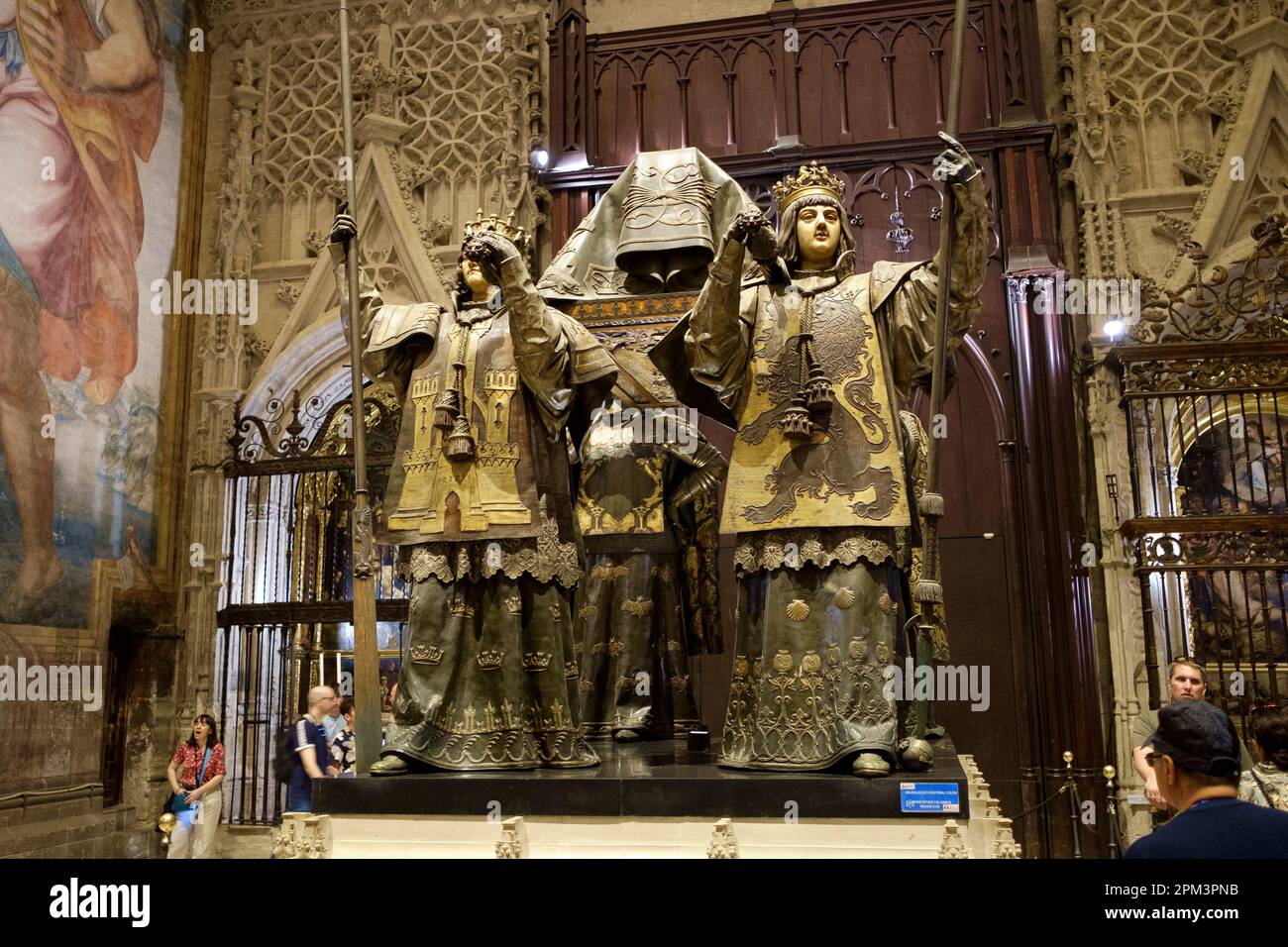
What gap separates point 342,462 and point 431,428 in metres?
4.69

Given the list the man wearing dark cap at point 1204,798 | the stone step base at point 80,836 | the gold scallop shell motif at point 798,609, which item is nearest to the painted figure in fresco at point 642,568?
the gold scallop shell motif at point 798,609

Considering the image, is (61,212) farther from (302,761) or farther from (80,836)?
(302,761)

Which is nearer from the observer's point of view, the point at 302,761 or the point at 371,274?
the point at 302,761

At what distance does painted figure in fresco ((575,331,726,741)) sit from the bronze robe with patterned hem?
79cm

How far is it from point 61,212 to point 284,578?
11.8ft

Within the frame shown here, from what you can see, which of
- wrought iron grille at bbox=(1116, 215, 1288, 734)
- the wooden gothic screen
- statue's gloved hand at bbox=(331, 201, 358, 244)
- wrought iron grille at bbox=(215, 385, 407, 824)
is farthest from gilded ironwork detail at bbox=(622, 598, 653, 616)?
wrought iron grille at bbox=(215, 385, 407, 824)

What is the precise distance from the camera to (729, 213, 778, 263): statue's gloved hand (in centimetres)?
404

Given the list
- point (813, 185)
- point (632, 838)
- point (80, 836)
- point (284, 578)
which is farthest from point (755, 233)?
point (80, 836)

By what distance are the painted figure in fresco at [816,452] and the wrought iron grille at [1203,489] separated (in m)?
3.91

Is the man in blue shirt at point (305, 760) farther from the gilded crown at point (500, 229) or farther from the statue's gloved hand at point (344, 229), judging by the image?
the gilded crown at point (500, 229)

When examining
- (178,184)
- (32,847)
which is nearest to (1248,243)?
(178,184)

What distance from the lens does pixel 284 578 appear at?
10109 mm

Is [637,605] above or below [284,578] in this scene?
below

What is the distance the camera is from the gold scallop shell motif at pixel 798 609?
13.5ft
